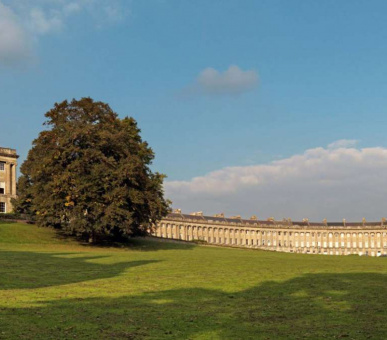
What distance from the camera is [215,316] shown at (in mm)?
14773

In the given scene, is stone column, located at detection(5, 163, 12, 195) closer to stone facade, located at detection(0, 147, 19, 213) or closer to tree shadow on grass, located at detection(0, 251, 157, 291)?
stone facade, located at detection(0, 147, 19, 213)

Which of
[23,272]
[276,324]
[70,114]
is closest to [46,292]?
[23,272]

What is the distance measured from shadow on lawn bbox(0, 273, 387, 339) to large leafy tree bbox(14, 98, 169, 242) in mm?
36978

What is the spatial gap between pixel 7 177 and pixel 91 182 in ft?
173

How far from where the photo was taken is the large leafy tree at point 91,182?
2195 inches

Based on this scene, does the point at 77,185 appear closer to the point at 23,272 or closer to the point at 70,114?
the point at 70,114

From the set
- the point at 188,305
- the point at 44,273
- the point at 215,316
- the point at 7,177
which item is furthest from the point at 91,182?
the point at 7,177

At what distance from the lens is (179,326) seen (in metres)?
13.3

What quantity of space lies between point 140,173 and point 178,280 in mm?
36336

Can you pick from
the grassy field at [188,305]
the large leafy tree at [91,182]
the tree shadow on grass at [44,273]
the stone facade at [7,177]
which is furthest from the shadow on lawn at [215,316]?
the stone facade at [7,177]

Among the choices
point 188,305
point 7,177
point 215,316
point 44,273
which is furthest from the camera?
point 7,177

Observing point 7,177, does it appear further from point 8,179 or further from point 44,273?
point 44,273

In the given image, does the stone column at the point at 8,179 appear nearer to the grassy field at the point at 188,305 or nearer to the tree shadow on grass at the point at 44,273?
the tree shadow on grass at the point at 44,273

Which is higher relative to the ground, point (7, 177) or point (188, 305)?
point (7, 177)
